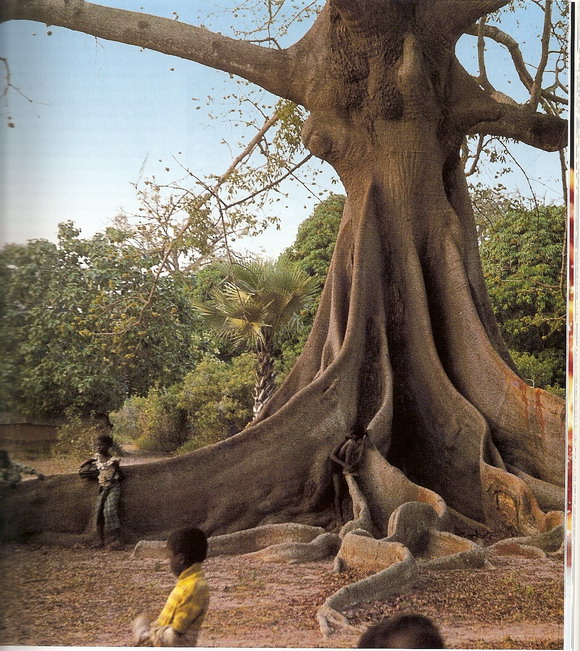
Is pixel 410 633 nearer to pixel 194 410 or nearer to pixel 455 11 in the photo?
pixel 194 410

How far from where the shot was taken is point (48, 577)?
380 cm

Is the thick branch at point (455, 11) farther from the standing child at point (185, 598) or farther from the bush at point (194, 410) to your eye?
the standing child at point (185, 598)

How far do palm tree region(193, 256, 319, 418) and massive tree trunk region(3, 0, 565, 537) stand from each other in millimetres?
252

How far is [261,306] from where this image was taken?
16.4 feet

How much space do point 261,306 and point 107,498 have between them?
154 centimetres

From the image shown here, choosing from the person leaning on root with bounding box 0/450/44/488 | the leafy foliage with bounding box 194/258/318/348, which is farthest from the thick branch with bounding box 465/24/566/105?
the person leaning on root with bounding box 0/450/44/488

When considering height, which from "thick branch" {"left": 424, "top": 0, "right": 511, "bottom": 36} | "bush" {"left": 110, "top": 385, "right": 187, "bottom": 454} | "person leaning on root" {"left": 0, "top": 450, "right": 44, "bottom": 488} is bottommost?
"person leaning on root" {"left": 0, "top": 450, "right": 44, "bottom": 488}

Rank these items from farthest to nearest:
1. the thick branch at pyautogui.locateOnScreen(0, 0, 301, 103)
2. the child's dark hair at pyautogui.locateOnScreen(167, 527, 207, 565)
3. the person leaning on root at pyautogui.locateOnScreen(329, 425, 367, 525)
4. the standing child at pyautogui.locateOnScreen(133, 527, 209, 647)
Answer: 1. the thick branch at pyautogui.locateOnScreen(0, 0, 301, 103)
2. the person leaning on root at pyautogui.locateOnScreen(329, 425, 367, 525)
3. the child's dark hair at pyautogui.locateOnScreen(167, 527, 207, 565)
4. the standing child at pyautogui.locateOnScreen(133, 527, 209, 647)

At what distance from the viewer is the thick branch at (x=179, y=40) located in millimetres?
4395

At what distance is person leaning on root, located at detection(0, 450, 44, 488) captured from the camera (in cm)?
388

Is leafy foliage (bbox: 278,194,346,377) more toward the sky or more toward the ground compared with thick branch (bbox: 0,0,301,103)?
more toward the ground

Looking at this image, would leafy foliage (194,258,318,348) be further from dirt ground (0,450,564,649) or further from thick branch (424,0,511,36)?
thick branch (424,0,511,36)

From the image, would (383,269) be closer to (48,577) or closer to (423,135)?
(423,135)

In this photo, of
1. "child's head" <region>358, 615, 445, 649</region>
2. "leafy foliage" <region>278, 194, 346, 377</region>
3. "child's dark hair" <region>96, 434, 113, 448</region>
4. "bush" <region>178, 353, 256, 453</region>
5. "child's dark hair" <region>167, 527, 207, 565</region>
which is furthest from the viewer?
"leafy foliage" <region>278, 194, 346, 377</region>
